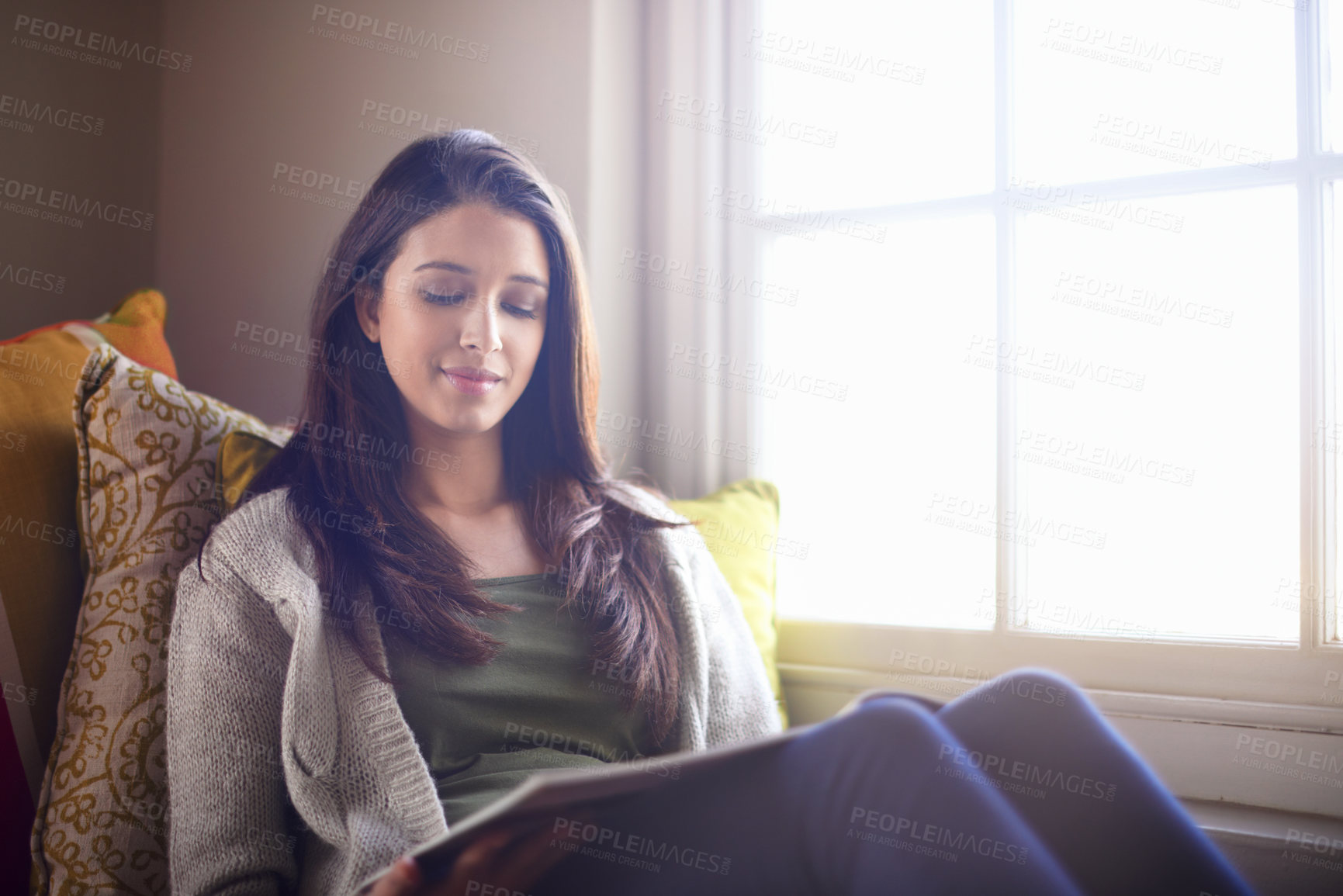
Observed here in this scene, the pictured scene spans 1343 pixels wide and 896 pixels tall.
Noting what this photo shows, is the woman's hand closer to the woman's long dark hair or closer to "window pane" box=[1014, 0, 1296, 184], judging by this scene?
the woman's long dark hair

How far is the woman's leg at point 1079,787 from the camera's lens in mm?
675

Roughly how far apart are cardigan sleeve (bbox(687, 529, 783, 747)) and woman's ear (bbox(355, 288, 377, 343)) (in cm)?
49

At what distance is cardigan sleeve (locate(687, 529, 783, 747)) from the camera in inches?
41.1

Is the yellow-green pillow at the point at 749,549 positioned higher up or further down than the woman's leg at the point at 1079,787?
higher up

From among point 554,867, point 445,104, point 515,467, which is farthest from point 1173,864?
point 445,104

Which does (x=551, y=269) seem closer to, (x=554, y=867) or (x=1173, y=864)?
(x=554, y=867)

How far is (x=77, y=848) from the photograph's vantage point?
80cm

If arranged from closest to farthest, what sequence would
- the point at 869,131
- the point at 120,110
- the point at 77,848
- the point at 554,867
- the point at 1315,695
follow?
1. the point at 554,867
2. the point at 77,848
3. the point at 1315,695
4. the point at 869,131
5. the point at 120,110

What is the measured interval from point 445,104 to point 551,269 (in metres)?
0.58

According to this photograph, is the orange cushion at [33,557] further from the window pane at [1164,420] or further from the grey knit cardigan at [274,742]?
the window pane at [1164,420]

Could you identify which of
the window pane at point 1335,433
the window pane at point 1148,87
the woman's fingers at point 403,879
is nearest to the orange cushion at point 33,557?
the woman's fingers at point 403,879

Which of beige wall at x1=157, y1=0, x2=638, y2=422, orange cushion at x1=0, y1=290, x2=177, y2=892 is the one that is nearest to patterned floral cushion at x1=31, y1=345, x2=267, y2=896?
orange cushion at x1=0, y1=290, x2=177, y2=892

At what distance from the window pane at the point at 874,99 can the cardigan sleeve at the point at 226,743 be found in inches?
43.0

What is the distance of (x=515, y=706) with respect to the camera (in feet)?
2.97
